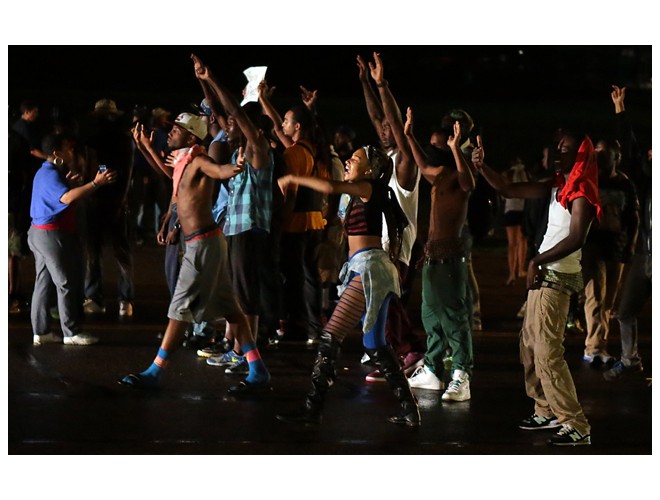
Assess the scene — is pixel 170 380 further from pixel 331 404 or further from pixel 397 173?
pixel 397 173

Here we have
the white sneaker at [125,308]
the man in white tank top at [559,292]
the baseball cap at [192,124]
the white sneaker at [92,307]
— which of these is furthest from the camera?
the white sneaker at [92,307]

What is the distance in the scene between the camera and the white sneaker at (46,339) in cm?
993

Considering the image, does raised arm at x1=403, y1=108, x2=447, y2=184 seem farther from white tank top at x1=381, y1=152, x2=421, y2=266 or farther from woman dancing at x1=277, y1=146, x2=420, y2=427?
woman dancing at x1=277, y1=146, x2=420, y2=427

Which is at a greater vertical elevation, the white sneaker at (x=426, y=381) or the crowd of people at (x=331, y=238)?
the crowd of people at (x=331, y=238)

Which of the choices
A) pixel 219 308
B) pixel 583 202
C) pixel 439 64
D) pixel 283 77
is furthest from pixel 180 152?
pixel 439 64

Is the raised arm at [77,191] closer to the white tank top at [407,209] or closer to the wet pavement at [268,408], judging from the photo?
the wet pavement at [268,408]

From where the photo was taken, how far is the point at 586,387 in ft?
29.0

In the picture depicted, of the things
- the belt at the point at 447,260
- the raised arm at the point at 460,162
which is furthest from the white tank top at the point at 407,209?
the raised arm at the point at 460,162

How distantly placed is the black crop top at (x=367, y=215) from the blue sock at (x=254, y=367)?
1407 millimetres

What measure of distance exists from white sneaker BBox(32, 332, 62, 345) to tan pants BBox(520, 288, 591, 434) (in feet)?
14.8

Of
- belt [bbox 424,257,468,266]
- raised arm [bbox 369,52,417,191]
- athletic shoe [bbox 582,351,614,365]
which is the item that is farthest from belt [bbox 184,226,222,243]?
athletic shoe [bbox 582,351,614,365]

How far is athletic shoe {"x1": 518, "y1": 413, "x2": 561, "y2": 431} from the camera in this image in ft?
24.7

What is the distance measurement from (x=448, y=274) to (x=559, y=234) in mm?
1380

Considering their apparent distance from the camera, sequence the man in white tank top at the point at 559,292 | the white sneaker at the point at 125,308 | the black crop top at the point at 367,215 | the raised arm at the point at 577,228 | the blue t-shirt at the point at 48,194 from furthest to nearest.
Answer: the white sneaker at the point at 125,308
the blue t-shirt at the point at 48,194
the black crop top at the point at 367,215
the man in white tank top at the point at 559,292
the raised arm at the point at 577,228
